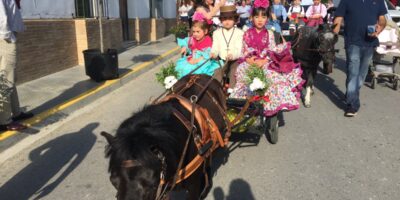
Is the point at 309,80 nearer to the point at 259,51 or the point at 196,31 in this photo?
the point at 259,51

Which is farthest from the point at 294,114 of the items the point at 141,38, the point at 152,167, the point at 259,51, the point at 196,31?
the point at 141,38

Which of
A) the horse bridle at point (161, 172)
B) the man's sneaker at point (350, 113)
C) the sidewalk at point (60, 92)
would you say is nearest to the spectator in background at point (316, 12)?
the man's sneaker at point (350, 113)

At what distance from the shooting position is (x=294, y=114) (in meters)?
7.18

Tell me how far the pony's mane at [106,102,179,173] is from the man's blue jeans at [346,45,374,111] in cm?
520

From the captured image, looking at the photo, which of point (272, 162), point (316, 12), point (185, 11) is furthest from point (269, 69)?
point (185, 11)

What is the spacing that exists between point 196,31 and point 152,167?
292cm

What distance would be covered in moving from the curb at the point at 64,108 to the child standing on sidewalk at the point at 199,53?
293 centimetres

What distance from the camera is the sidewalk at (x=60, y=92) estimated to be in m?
6.31

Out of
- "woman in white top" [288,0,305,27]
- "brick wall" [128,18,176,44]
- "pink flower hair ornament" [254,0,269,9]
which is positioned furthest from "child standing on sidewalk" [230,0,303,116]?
"brick wall" [128,18,176,44]

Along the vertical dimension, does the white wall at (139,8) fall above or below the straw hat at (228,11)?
above

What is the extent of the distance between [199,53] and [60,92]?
463cm

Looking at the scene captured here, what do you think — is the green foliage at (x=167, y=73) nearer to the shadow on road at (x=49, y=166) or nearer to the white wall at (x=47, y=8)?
the shadow on road at (x=49, y=166)

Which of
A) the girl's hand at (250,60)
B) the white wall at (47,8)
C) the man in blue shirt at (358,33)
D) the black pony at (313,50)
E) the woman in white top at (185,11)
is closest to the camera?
the girl's hand at (250,60)

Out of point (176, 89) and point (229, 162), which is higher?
point (176, 89)
